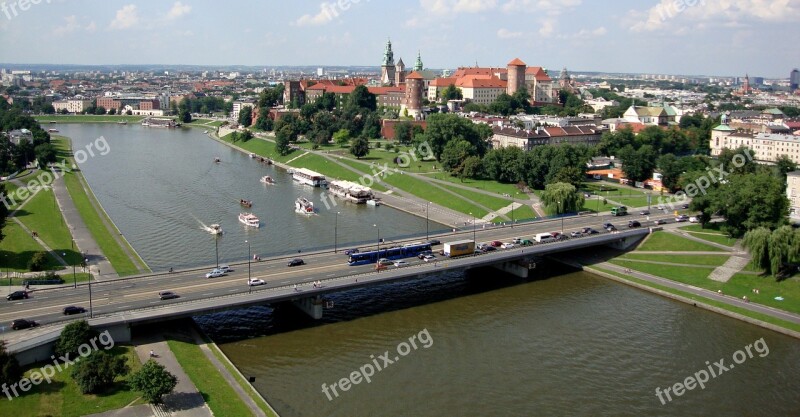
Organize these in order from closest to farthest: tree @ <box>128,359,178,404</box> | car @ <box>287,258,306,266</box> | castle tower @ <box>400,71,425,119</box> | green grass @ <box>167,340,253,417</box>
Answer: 1. tree @ <box>128,359,178,404</box>
2. green grass @ <box>167,340,253,417</box>
3. car @ <box>287,258,306,266</box>
4. castle tower @ <box>400,71,425,119</box>

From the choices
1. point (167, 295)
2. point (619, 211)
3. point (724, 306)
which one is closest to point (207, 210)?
point (167, 295)

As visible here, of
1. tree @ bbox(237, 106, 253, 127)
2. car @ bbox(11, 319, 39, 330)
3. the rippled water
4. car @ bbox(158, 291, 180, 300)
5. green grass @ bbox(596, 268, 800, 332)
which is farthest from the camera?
tree @ bbox(237, 106, 253, 127)

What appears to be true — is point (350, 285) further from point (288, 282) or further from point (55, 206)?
point (55, 206)

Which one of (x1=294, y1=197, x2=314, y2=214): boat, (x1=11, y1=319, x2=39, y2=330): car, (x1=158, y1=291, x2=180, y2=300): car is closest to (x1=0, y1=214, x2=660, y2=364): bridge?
(x1=158, y1=291, x2=180, y2=300): car

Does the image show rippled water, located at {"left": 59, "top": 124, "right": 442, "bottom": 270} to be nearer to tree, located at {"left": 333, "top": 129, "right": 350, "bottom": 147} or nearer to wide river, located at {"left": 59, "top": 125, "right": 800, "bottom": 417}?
wide river, located at {"left": 59, "top": 125, "right": 800, "bottom": 417}

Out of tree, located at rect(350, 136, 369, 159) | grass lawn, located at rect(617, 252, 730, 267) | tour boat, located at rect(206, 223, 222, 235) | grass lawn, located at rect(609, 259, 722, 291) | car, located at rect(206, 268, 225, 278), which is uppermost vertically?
tree, located at rect(350, 136, 369, 159)

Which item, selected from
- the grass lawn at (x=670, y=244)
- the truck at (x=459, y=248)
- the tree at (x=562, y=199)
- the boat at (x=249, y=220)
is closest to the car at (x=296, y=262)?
the truck at (x=459, y=248)
